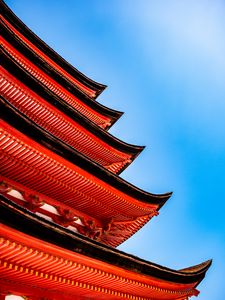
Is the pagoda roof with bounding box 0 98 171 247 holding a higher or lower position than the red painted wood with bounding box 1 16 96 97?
lower

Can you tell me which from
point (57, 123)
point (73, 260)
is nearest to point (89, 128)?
point (57, 123)

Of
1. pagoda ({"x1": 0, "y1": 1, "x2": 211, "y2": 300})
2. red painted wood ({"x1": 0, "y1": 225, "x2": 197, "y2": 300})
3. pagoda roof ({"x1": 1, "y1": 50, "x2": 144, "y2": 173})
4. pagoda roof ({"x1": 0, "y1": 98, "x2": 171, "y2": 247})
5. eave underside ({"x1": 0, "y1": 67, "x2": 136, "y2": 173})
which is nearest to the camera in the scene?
red painted wood ({"x1": 0, "y1": 225, "x2": 197, "y2": 300})

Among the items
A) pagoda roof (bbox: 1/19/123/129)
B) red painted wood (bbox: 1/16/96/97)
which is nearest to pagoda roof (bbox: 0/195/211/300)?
pagoda roof (bbox: 1/19/123/129)

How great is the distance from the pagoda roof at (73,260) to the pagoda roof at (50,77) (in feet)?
18.8

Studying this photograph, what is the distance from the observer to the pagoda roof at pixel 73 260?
15.9 feet

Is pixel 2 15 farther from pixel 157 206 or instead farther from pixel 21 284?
pixel 21 284

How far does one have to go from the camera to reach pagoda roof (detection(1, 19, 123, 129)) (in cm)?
1035

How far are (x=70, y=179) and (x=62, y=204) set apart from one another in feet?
3.37

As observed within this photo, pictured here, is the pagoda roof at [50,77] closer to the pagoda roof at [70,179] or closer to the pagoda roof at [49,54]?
the pagoda roof at [49,54]

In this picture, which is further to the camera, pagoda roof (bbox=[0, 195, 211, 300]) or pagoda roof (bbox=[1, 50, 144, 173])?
pagoda roof (bbox=[1, 50, 144, 173])

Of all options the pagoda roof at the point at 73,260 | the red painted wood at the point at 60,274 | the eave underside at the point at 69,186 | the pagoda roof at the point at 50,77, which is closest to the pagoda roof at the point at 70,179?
the eave underside at the point at 69,186

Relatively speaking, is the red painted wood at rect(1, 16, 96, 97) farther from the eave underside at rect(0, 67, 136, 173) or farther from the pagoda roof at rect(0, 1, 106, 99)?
the eave underside at rect(0, 67, 136, 173)

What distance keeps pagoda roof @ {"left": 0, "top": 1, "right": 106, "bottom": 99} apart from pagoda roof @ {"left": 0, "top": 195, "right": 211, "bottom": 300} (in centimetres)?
974

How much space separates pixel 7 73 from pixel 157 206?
6.43 meters
